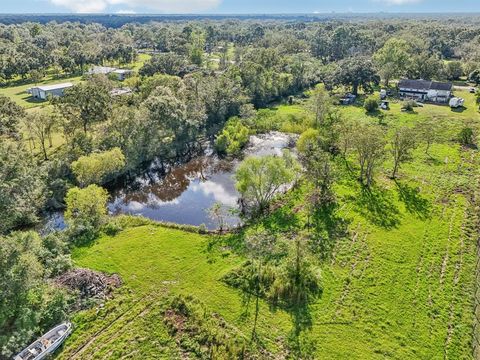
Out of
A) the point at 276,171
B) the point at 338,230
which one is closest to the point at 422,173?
the point at 338,230

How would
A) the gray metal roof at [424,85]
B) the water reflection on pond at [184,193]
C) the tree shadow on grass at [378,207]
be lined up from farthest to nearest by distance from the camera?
the gray metal roof at [424,85]
the water reflection on pond at [184,193]
the tree shadow on grass at [378,207]

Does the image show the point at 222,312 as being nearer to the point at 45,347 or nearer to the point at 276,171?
the point at 45,347

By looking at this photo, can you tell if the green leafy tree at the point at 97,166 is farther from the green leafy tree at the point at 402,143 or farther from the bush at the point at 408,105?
the bush at the point at 408,105

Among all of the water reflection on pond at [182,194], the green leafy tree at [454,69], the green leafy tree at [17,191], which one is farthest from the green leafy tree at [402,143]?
the green leafy tree at [454,69]

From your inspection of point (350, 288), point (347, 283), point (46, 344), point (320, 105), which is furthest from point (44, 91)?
point (350, 288)

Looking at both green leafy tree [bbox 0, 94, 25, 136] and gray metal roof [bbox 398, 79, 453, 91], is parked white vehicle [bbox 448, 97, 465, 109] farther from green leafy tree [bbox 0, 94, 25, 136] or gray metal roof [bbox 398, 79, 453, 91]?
green leafy tree [bbox 0, 94, 25, 136]

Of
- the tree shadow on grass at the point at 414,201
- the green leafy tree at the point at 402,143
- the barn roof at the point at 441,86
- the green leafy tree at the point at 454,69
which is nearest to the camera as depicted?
the tree shadow on grass at the point at 414,201

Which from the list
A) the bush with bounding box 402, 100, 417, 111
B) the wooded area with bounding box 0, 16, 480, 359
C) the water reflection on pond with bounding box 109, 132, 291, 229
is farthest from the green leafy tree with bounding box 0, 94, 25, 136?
the bush with bounding box 402, 100, 417, 111
